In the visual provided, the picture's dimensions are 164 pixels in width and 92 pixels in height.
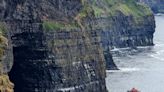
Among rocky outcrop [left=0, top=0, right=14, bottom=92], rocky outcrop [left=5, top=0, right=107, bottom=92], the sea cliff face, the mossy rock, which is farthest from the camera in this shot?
rocky outcrop [left=5, top=0, right=107, bottom=92]

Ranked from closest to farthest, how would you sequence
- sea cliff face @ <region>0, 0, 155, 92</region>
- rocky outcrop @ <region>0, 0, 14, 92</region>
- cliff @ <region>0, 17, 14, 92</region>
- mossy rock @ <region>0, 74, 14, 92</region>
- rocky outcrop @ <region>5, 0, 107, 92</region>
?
mossy rock @ <region>0, 74, 14, 92</region>
rocky outcrop @ <region>0, 0, 14, 92</region>
cliff @ <region>0, 17, 14, 92</region>
sea cliff face @ <region>0, 0, 155, 92</region>
rocky outcrop @ <region>5, 0, 107, 92</region>

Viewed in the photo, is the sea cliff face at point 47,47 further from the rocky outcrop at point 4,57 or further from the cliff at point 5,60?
the cliff at point 5,60

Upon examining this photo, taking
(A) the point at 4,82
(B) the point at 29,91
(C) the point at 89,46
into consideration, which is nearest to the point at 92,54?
(C) the point at 89,46

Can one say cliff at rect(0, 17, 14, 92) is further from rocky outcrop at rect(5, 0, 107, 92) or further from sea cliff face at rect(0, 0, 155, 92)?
rocky outcrop at rect(5, 0, 107, 92)

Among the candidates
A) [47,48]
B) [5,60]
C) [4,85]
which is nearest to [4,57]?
[5,60]

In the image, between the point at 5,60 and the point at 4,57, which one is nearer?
the point at 4,57

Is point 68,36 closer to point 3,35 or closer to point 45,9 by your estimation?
point 45,9

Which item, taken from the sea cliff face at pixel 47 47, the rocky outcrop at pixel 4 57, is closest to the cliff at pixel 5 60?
the rocky outcrop at pixel 4 57

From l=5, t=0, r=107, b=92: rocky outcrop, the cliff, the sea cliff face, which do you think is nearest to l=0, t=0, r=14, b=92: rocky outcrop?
the cliff

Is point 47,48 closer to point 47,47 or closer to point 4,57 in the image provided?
point 47,47
